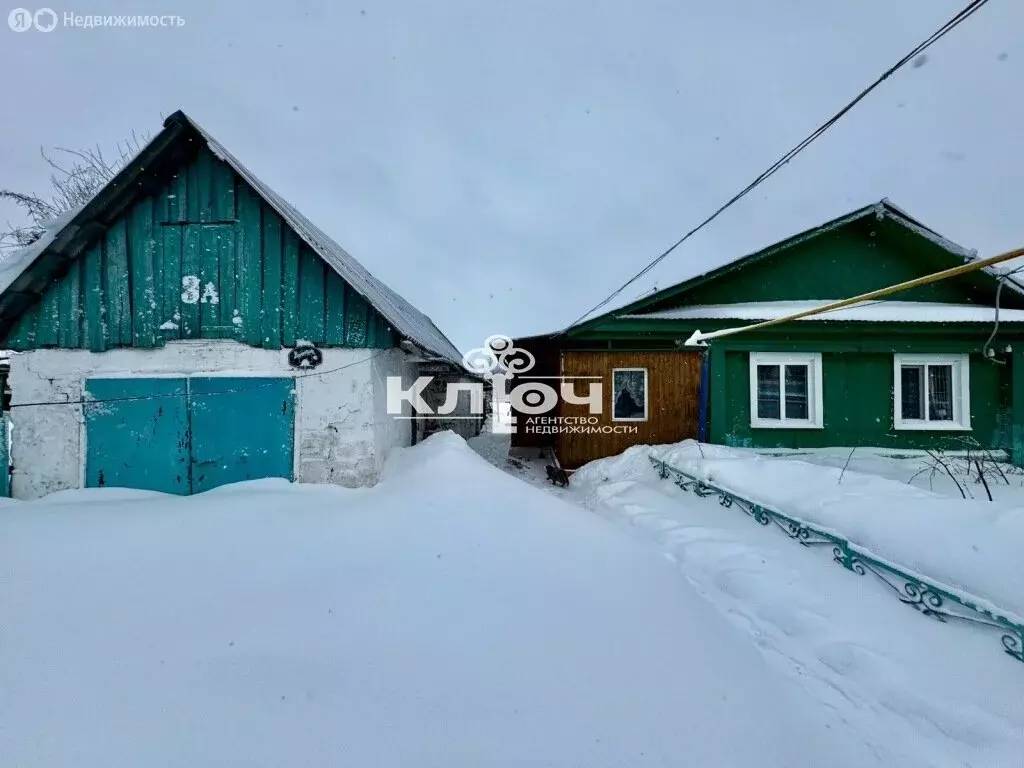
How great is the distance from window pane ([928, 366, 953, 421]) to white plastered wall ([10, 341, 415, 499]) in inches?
467

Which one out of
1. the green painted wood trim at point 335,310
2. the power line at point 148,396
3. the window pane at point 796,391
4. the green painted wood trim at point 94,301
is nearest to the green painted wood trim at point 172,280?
the power line at point 148,396

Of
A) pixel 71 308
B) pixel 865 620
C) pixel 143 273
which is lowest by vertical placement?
pixel 865 620

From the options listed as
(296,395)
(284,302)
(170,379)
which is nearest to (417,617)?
(296,395)

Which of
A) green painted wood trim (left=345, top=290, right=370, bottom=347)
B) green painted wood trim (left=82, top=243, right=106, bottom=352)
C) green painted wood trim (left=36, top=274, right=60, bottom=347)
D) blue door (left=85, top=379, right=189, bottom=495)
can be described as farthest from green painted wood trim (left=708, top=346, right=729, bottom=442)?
green painted wood trim (left=36, top=274, right=60, bottom=347)

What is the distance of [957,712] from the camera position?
2.53m

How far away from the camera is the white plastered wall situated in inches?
252

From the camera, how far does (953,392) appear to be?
30.1 feet

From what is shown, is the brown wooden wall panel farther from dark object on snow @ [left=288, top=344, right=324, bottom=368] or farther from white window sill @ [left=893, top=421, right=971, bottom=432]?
dark object on snow @ [left=288, top=344, right=324, bottom=368]

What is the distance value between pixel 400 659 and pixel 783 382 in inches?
386

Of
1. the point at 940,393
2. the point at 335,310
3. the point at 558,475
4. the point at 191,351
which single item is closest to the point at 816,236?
the point at 940,393

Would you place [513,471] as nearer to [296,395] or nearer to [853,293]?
[296,395]

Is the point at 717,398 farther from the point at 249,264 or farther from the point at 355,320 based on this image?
the point at 249,264

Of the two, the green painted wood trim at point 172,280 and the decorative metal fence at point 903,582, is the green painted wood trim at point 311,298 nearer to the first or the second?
the green painted wood trim at point 172,280

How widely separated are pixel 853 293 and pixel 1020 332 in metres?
3.11
